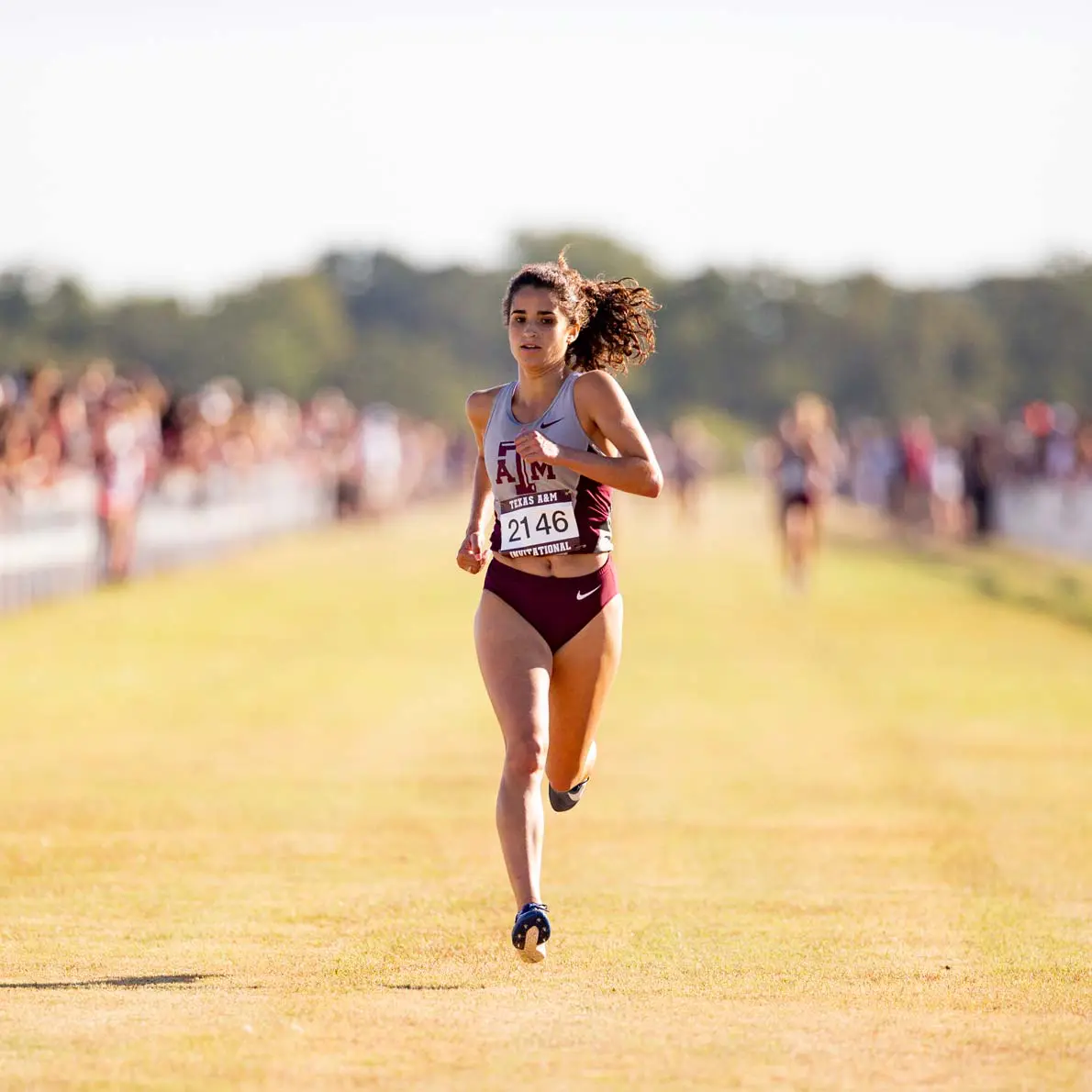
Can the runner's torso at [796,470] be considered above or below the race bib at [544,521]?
below

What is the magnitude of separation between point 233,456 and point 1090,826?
28735mm

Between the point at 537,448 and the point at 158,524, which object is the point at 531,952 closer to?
the point at 537,448

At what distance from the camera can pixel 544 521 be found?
800cm

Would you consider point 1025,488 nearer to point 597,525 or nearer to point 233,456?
point 233,456

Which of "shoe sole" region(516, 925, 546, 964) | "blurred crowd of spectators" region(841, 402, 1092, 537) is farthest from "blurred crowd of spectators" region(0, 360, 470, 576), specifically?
"shoe sole" region(516, 925, 546, 964)

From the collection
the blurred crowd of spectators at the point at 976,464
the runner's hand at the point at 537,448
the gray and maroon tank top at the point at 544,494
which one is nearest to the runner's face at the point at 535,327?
the gray and maroon tank top at the point at 544,494

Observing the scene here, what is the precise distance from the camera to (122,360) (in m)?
174

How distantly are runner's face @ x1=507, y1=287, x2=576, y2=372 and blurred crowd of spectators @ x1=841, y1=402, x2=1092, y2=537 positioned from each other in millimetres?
27863

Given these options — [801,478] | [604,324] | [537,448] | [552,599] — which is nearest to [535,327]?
[604,324]

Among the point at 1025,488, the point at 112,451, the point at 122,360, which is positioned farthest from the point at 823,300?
the point at 112,451

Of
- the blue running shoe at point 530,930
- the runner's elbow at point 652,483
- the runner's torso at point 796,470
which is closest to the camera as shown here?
the blue running shoe at point 530,930

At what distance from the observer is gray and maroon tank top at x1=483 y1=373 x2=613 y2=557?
8.00 metres

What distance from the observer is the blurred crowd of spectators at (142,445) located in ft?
81.2

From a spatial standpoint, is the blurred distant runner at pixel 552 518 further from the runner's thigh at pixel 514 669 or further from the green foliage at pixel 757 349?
the green foliage at pixel 757 349
